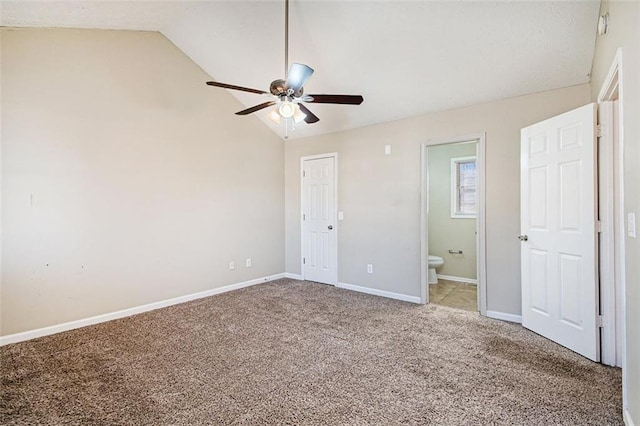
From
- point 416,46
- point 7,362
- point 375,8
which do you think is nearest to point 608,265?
point 416,46

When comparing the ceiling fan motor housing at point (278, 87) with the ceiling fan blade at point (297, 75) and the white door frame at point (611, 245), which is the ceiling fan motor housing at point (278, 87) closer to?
Answer: the ceiling fan blade at point (297, 75)

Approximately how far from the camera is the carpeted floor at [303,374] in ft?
6.02

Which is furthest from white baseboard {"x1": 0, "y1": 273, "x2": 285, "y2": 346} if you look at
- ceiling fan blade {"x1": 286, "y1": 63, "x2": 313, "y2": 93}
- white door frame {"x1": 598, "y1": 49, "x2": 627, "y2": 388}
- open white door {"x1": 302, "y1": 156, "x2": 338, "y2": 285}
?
white door frame {"x1": 598, "y1": 49, "x2": 627, "y2": 388}

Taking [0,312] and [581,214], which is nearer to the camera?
[581,214]

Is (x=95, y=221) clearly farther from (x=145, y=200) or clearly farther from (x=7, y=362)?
(x=7, y=362)

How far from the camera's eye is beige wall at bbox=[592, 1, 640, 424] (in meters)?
1.53

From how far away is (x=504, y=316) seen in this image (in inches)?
134

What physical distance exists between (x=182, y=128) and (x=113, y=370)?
111 inches

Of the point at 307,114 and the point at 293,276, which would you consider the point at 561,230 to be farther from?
the point at 293,276

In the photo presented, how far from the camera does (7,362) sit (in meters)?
2.49

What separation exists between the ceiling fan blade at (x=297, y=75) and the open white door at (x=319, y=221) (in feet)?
7.88

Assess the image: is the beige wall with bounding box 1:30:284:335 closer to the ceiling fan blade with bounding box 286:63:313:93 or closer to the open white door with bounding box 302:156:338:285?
the open white door with bounding box 302:156:338:285

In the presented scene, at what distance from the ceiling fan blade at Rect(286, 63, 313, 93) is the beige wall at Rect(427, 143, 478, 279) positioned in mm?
3431

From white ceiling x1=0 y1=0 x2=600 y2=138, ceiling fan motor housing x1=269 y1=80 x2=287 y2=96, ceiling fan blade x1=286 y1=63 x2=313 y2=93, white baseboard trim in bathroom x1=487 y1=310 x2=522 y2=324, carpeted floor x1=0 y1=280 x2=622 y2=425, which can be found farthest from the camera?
white baseboard trim in bathroom x1=487 y1=310 x2=522 y2=324
